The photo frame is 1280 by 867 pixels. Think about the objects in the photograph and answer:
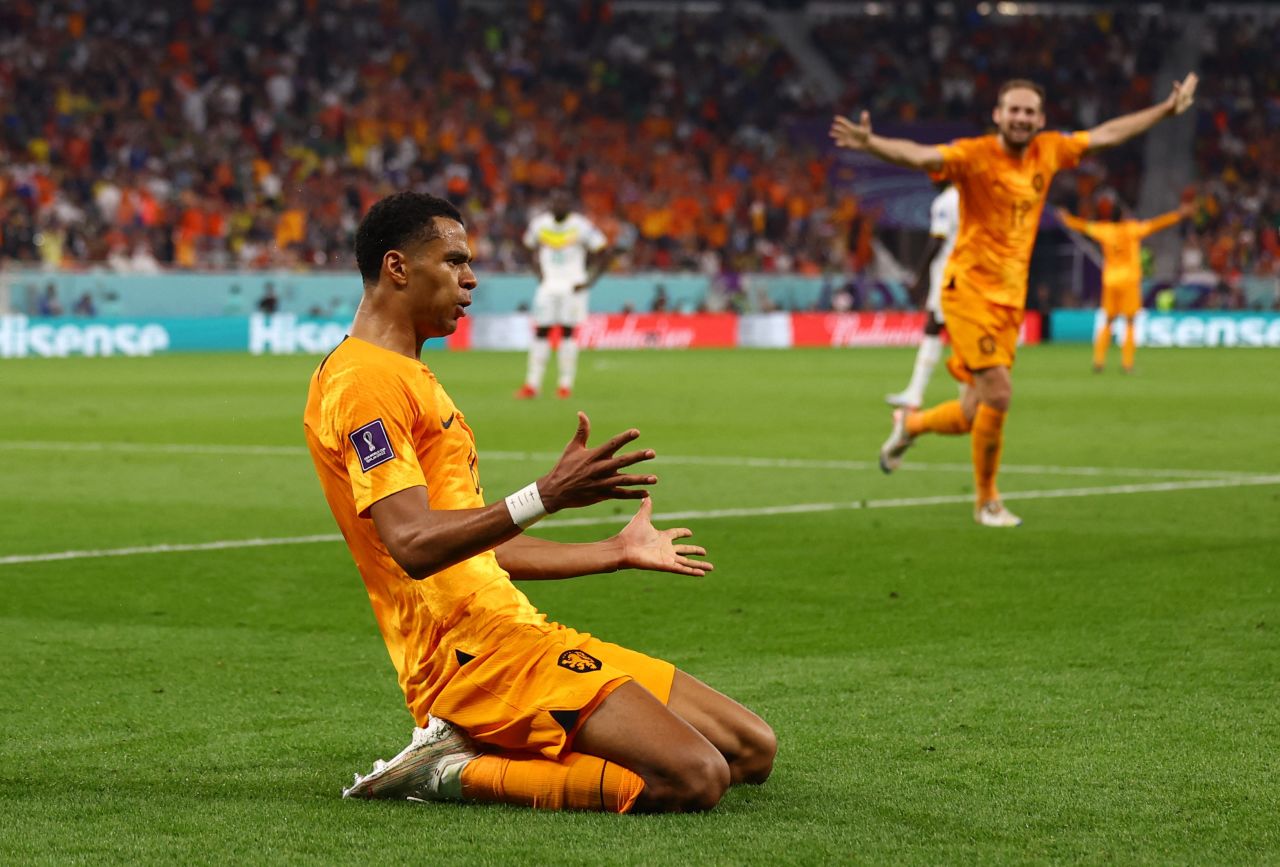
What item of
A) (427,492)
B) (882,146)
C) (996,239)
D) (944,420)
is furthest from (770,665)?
(944,420)

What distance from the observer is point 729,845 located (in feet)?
12.9

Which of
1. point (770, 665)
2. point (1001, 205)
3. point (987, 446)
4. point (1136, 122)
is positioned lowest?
point (770, 665)

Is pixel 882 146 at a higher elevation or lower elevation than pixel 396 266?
higher

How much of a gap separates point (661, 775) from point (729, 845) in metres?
0.35

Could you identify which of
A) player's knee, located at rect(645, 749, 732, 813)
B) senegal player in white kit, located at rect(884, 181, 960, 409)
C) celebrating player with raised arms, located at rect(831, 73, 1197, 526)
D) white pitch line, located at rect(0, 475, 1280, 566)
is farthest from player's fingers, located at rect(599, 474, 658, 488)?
senegal player in white kit, located at rect(884, 181, 960, 409)

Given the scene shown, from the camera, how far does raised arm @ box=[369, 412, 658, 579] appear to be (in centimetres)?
389

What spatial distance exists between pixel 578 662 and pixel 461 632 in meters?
0.29

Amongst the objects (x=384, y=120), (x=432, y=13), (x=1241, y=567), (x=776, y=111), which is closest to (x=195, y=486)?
(x=1241, y=567)

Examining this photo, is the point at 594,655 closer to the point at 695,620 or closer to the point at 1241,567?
the point at 695,620

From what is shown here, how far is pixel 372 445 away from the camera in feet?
13.5

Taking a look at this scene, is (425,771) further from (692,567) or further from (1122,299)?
(1122,299)

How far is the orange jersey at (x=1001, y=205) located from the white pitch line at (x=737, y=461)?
3.11 m

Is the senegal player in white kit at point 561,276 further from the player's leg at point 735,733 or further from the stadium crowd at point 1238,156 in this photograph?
the stadium crowd at point 1238,156

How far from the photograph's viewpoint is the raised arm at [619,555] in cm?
421
